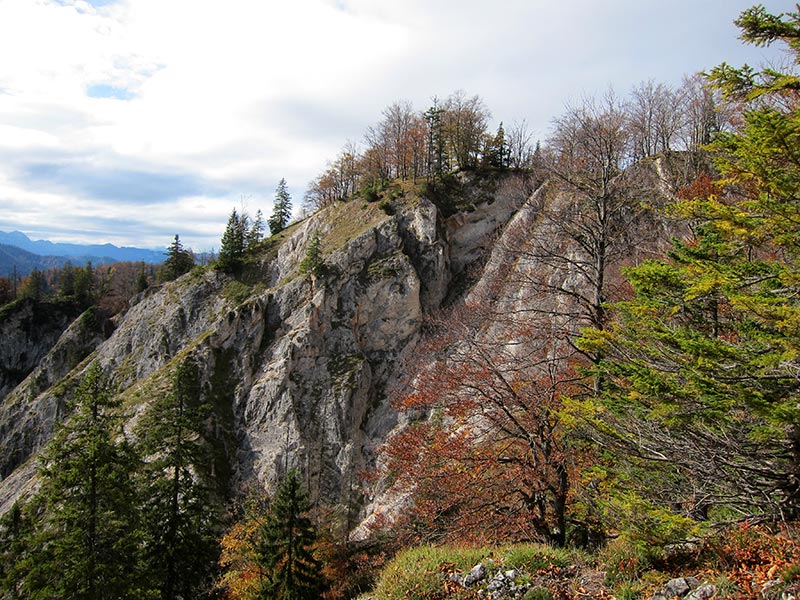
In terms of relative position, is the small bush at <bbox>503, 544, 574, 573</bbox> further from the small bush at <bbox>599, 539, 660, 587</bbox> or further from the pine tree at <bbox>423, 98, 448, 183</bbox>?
the pine tree at <bbox>423, 98, 448, 183</bbox>

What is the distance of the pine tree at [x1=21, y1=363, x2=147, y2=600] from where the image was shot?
1404 cm

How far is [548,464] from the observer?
34.1ft

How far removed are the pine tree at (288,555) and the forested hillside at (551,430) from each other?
11 cm

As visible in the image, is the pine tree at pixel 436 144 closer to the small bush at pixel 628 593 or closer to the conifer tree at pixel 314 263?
the conifer tree at pixel 314 263

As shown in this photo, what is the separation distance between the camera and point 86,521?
1445 cm

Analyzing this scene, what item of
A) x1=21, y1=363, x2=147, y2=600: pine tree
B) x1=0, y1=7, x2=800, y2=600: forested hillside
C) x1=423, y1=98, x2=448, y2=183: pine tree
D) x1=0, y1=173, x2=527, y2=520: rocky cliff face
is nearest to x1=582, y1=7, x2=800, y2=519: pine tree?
x1=0, y1=7, x2=800, y2=600: forested hillside

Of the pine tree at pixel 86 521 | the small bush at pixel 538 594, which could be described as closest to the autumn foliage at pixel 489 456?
the small bush at pixel 538 594

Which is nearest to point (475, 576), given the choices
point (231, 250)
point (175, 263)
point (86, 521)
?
point (86, 521)

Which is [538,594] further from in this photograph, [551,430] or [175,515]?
[175,515]

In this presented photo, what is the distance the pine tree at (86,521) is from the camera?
14.0 m

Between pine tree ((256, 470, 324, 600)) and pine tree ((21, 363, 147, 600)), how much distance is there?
5.10 meters

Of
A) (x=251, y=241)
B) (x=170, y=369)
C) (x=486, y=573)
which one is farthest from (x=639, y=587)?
(x=251, y=241)

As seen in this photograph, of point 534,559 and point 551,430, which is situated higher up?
point 551,430

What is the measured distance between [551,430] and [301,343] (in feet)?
110
